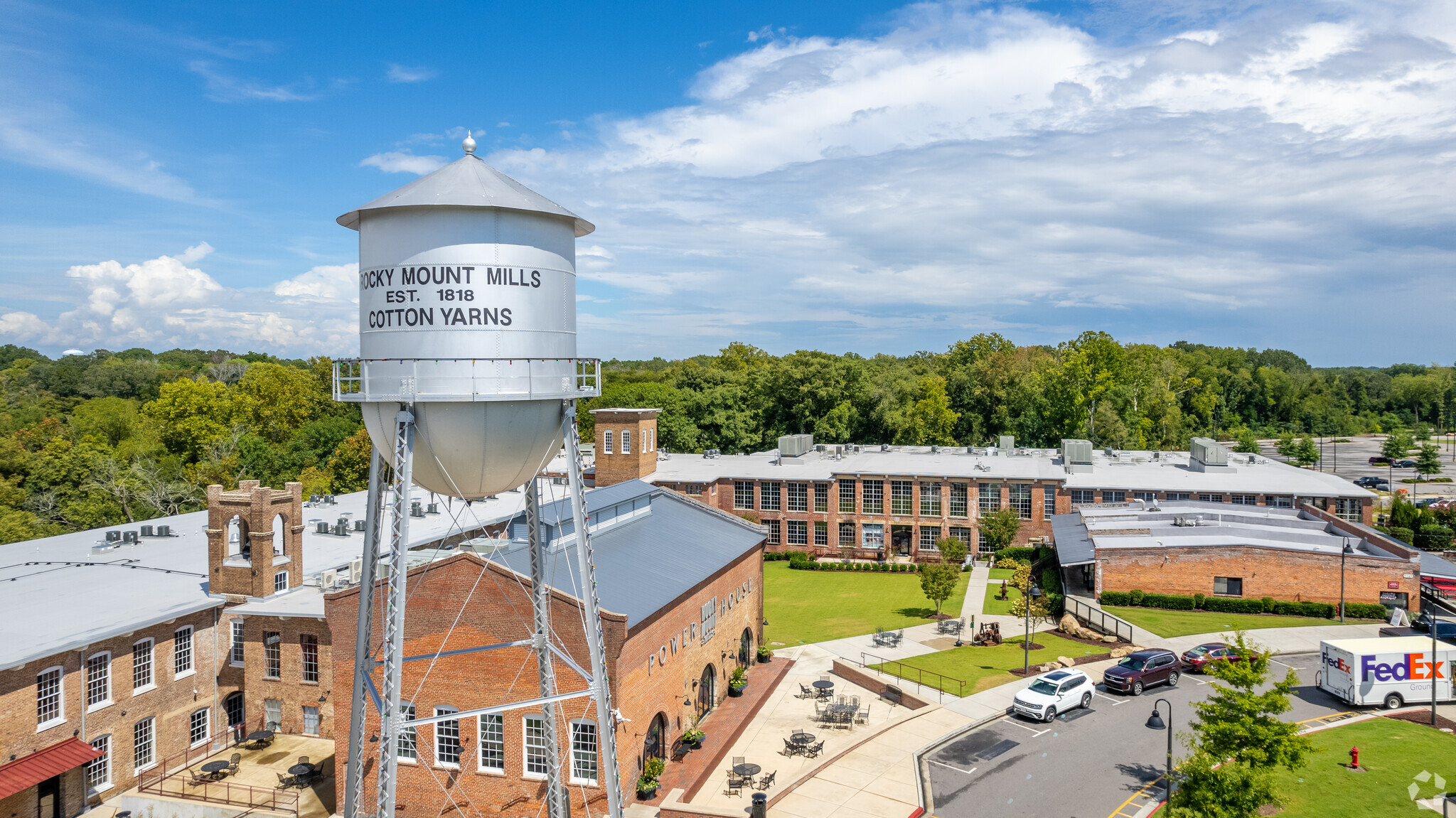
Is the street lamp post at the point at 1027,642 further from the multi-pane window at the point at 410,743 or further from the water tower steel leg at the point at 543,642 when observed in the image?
the multi-pane window at the point at 410,743

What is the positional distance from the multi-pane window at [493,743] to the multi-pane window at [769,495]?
38.6 m

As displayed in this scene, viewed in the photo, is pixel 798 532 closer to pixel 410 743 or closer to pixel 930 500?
pixel 930 500

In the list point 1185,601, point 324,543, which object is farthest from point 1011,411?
point 324,543

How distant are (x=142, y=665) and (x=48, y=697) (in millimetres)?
3224

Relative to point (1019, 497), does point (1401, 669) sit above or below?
below

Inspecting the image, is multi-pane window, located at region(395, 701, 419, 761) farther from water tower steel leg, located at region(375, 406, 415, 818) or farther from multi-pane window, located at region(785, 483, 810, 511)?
multi-pane window, located at region(785, 483, 810, 511)

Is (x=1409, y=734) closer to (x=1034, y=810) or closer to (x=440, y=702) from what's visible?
(x=1034, y=810)

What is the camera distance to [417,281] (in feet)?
52.1

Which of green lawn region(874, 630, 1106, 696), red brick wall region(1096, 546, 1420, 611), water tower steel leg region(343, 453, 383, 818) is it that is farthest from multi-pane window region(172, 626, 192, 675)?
red brick wall region(1096, 546, 1420, 611)

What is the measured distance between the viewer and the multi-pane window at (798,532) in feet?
197

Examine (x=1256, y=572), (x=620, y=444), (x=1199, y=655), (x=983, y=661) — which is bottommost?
(x=983, y=661)

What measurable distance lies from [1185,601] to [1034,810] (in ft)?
78.8

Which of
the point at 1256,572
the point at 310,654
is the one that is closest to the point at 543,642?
the point at 310,654

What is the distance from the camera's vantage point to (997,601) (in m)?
45.9
